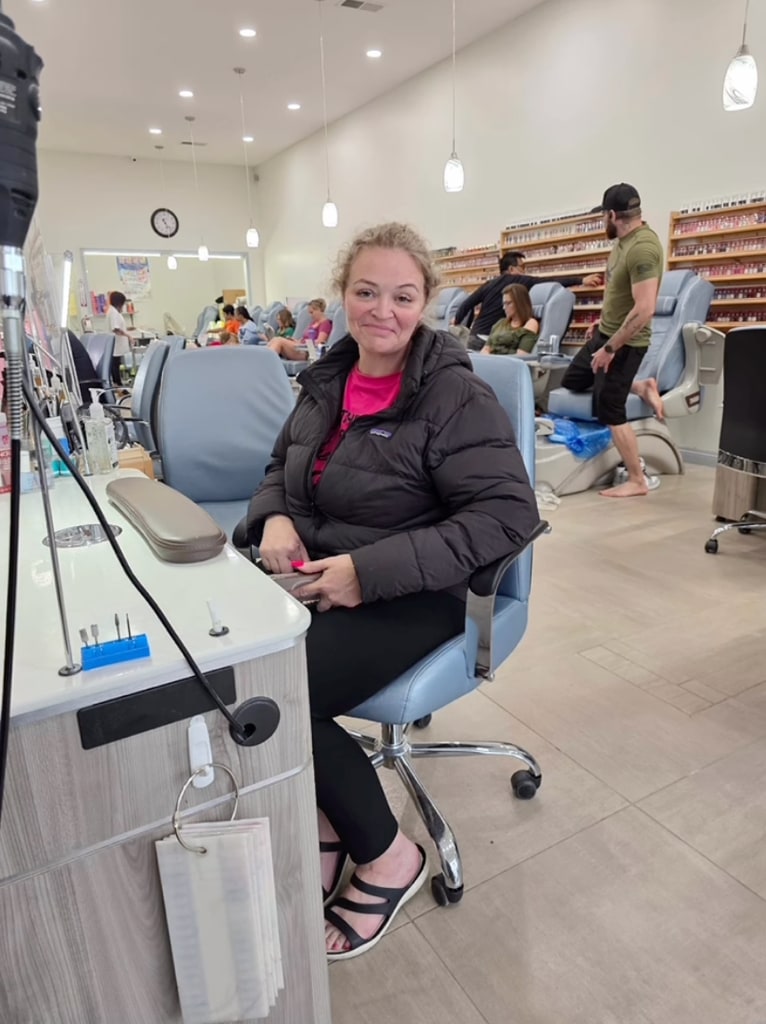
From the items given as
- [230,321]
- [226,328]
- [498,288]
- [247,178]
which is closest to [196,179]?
[247,178]

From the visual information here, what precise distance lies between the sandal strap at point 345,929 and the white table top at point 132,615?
73 centimetres

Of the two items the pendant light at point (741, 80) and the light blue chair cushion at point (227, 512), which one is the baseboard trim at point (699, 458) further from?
the light blue chair cushion at point (227, 512)

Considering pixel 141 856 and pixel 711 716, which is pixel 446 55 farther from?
pixel 141 856

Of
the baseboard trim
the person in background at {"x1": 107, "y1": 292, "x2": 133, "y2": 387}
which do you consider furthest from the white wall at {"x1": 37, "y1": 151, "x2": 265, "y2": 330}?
the baseboard trim

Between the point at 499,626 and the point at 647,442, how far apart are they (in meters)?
3.44

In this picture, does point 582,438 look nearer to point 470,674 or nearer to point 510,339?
point 510,339

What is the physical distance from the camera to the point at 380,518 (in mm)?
1336

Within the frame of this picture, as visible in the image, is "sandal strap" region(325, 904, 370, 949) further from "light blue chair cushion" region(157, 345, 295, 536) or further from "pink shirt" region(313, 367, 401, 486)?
"light blue chair cushion" region(157, 345, 295, 536)

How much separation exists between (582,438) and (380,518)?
9.94ft

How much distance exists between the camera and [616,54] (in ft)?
16.9

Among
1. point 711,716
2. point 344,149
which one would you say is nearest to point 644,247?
point 711,716

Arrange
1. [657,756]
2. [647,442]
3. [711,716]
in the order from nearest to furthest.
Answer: [657,756]
[711,716]
[647,442]

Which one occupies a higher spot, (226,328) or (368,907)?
(226,328)

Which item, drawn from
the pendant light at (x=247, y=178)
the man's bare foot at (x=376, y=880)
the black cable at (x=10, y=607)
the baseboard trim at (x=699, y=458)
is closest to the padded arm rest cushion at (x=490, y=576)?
the man's bare foot at (x=376, y=880)
